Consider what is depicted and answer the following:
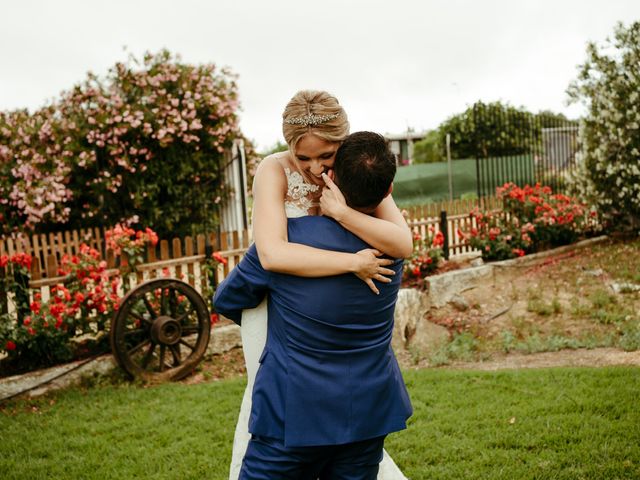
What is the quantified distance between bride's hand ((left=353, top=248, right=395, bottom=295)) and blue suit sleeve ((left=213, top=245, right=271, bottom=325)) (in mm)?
326

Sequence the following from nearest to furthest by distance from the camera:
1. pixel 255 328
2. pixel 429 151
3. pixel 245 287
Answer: pixel 245 287 < pixel 255 328 < pixel 429 151

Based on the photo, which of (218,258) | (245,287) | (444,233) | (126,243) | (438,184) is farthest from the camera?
(438,184)

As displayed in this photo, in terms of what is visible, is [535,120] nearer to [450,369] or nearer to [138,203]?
[138,203]

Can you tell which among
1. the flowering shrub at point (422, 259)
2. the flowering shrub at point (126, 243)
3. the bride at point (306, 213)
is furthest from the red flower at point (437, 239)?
the bride at point (306, 213)

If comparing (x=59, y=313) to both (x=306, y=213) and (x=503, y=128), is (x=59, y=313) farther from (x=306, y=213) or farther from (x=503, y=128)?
(x=503, y=128)

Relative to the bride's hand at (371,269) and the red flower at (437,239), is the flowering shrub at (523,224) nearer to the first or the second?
the red flower at (437,239)

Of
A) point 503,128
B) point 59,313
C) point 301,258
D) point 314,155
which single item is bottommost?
point 59,313

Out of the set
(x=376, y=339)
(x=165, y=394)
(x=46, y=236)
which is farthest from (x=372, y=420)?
(x=46, y=236)

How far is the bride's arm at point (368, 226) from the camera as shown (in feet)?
6.66

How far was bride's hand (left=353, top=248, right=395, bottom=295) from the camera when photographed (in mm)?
1962

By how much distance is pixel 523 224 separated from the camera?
11.1 m

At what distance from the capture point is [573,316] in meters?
8.09

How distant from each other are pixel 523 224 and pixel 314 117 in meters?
9.54

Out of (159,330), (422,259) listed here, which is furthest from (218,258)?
(422,259)
